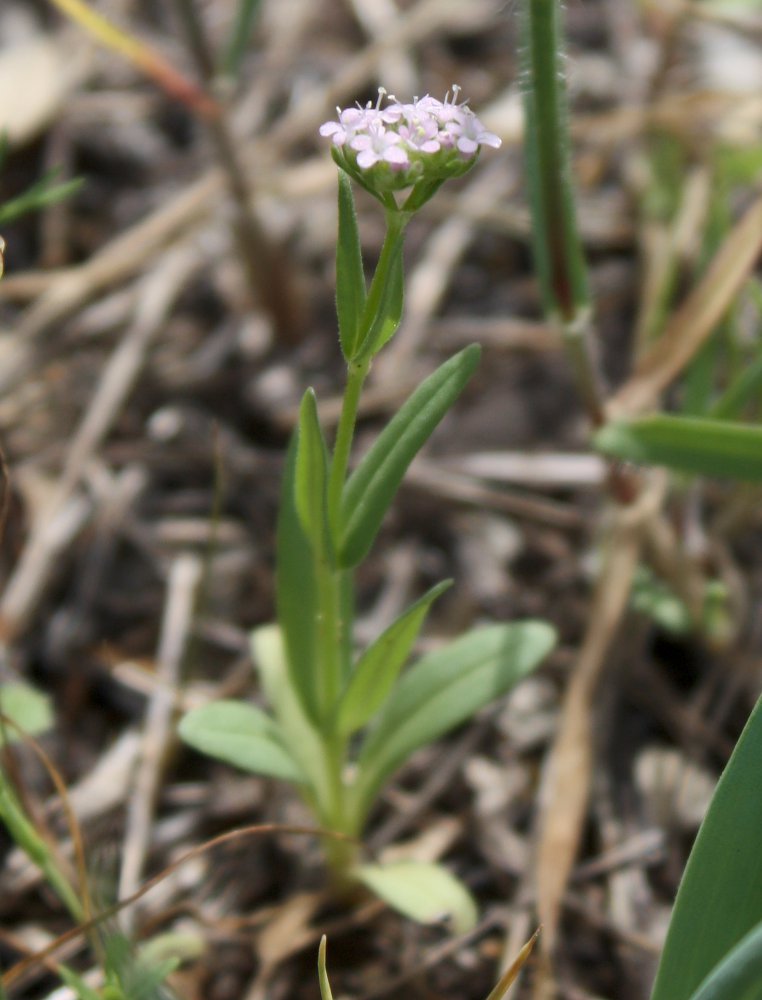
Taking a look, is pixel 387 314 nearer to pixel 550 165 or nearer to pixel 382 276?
pixel 382 276

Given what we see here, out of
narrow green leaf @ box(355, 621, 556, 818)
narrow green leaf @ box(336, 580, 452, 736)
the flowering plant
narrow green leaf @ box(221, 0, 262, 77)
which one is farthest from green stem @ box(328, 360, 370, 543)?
narrow green leaf @ box(221, 0, 262, 77)

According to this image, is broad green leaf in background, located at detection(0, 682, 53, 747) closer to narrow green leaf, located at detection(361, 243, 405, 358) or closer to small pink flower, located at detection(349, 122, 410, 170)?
narrow green leaf, located at detection(361, 243, 405, 358)

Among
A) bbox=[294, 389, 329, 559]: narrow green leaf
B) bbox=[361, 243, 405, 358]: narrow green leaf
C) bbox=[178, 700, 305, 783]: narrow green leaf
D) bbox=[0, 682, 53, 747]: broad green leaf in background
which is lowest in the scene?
bbox=[0, 682, 53, 747]: broad green leaf in background

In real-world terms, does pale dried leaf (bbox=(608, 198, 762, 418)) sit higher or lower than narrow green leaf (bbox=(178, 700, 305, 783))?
higher

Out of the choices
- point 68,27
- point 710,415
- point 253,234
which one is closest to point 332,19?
point 68,27

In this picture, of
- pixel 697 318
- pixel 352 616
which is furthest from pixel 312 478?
pixel 697 318

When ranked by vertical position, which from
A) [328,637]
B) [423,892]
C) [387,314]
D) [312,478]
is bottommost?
[423,892]
